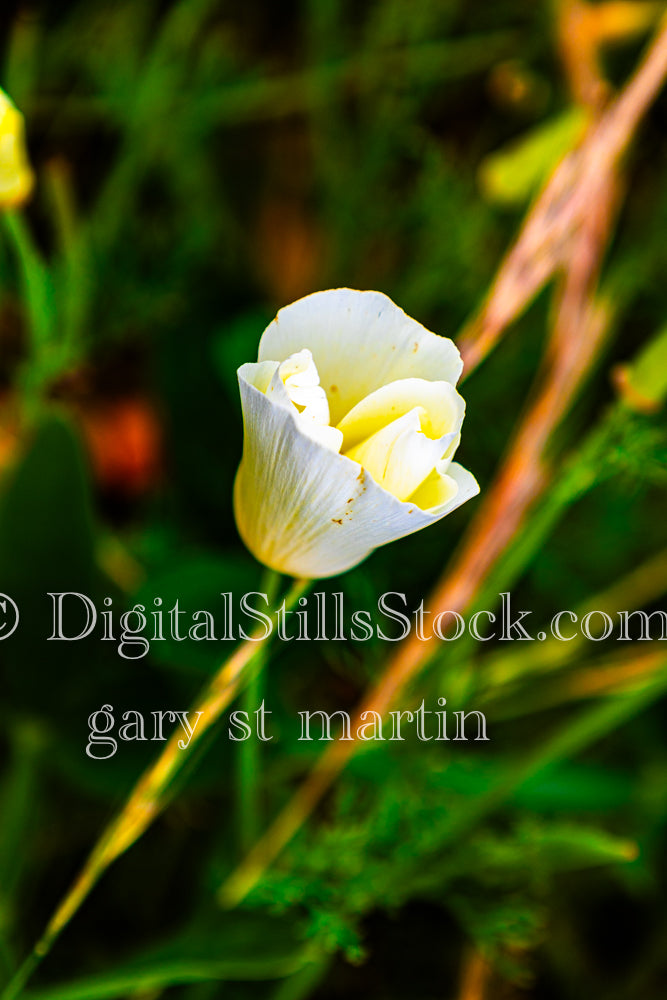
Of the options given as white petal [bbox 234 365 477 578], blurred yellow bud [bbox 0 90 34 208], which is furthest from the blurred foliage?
white petal [bbox 234 365 477 578]

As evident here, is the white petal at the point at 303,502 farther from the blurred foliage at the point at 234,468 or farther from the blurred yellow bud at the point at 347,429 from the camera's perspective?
the blurred foliage at the point at 234,468

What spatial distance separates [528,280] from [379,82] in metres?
0.29

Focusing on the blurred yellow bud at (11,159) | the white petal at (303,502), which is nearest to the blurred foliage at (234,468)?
the blurred yellow bud at (11,159)

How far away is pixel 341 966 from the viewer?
0.44m

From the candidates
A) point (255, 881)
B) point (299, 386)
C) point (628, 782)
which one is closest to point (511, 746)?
point (628, 782)

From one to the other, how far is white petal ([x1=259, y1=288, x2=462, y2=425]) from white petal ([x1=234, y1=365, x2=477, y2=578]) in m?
0.02

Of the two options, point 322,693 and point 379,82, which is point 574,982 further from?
point 379,82

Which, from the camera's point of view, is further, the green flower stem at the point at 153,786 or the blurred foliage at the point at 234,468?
the blurred foliage at the point at 234,468

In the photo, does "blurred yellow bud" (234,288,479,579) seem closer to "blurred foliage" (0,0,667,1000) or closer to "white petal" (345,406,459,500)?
"white petal" (345,406,459,500)

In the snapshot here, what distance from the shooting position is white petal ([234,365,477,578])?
16 centimetres

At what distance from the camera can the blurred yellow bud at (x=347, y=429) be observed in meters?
0.16

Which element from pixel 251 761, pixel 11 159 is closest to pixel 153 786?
pixel 251 761

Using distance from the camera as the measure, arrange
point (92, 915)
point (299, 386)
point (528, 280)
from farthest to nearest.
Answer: point (92, 915) → point (528, 280) → point (299, 386)

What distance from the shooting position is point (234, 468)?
428mm
